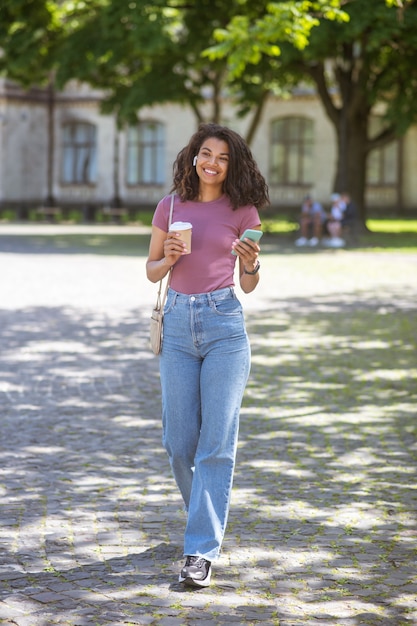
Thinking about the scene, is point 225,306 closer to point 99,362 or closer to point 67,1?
point 99,362

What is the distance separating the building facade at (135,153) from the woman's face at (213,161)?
46.0 m

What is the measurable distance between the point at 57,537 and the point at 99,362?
580 cm

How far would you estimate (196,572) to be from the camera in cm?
506

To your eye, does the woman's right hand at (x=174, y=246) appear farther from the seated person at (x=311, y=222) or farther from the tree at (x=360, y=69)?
the seated person at (x=311, y=222)

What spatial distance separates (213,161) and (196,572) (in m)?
1.63

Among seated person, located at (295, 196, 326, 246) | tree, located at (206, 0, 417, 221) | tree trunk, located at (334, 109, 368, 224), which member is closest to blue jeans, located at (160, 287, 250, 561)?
tree, located at (206, 0, 417, 221)

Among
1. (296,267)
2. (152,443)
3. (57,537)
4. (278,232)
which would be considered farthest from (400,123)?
(57,537)

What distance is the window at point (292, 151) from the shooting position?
5275 centimetres

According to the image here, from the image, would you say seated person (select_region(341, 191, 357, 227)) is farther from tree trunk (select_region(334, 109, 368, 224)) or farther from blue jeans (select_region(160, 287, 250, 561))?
blue jeans (select_region(160, 287, 250, 561))

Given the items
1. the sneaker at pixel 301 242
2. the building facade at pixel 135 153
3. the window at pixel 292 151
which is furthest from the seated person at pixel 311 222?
the window at pixel 292 151

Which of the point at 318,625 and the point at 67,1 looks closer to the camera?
the point at 318,625

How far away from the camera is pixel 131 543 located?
5.74m

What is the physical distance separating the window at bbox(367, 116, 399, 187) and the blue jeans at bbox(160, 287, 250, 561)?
47.2 m

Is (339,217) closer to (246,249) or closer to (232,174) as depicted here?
(232,174)
